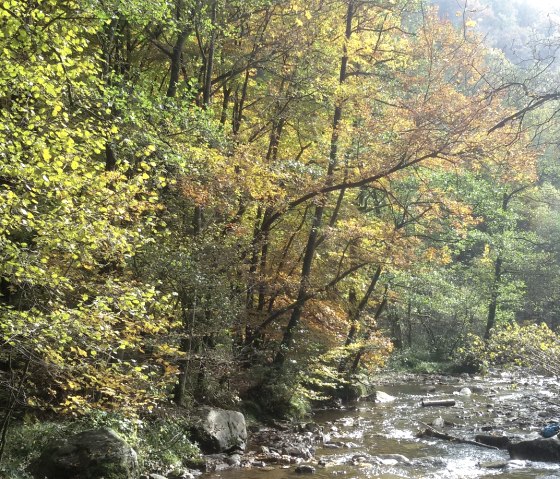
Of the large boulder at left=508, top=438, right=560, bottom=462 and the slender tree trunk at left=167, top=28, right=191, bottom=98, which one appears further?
the slender tree trunk at left=167, top=28, right=191, bottom=98

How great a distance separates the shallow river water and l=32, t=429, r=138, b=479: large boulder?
6.66 ft

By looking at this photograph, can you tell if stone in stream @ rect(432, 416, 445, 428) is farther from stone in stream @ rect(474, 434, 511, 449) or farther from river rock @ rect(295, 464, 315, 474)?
river rock @ rect(295, 464, 315, 474)

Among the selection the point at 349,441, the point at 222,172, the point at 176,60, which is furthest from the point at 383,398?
the point at 176,60

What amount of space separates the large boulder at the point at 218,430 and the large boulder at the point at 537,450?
5.74m

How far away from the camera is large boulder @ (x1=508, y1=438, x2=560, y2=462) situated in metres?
11.3

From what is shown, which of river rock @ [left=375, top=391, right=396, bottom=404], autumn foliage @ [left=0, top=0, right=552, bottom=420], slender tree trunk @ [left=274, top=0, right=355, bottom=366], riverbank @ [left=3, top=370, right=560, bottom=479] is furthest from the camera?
river rock @ [left=375, top=391, right=396, bottom=404]

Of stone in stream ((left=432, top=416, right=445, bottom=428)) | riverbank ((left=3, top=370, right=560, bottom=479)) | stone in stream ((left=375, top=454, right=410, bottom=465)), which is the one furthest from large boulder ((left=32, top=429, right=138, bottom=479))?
stone in stream ((left=432, top=416, right=445, bottom=428))

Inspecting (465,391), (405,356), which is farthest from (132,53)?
(405,356)

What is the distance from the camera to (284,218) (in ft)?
56.3

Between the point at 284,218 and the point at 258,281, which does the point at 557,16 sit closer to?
the point at 258,281

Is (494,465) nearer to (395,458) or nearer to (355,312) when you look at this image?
(395,458)

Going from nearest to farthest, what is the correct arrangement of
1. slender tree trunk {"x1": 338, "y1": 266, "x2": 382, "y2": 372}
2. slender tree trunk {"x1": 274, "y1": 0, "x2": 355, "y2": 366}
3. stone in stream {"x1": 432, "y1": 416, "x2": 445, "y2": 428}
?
slender tree trunk {"x1": 274, "y1": 0, "x2": 355, "y2": 366} → stone in stream {"x1": 432, "y1": 416, "x2": 445, "y2": 428} → slender tree trunk {"x1": 338, "y1": 266, "x2": 382, "y2": 372}

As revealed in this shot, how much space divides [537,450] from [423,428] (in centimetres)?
366

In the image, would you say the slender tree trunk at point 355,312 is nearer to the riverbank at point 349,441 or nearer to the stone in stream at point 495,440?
the riverbank at point 349,441
